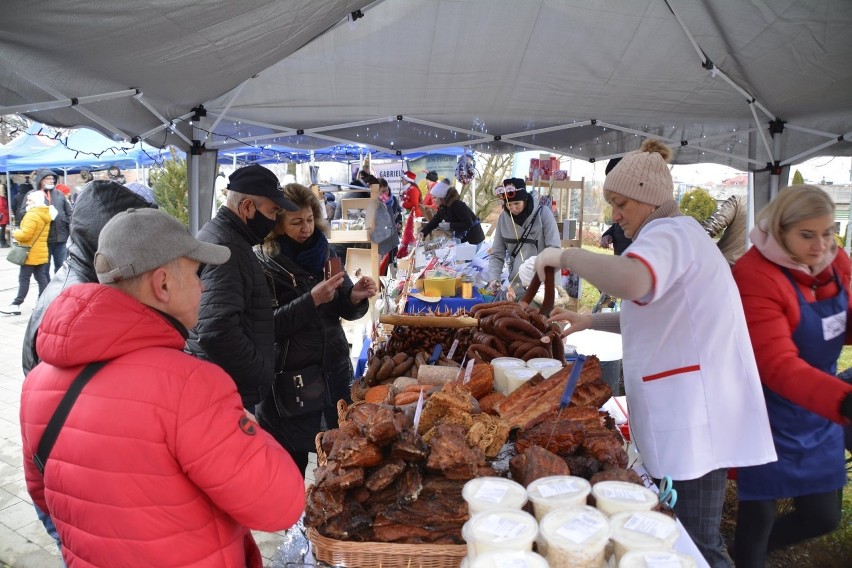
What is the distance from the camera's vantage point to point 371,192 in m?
8.83

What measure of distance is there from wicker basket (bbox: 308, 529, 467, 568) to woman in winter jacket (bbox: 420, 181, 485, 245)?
759cm

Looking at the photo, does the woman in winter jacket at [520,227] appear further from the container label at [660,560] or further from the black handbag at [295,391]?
the container label at [660,560]

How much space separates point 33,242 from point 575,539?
32.3 feet

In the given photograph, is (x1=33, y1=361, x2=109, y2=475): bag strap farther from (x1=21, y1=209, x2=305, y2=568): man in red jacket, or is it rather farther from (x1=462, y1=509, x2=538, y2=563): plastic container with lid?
(x1=462, y1=509, x2=538, y2=563): plastic container with lid

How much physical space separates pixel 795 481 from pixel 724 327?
2.88ft

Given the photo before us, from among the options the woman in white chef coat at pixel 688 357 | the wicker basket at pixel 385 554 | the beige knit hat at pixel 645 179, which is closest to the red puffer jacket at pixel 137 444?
the wicker basket at pixel 385 554

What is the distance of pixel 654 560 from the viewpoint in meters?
1.13

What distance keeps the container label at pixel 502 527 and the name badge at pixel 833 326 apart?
5.71 feet

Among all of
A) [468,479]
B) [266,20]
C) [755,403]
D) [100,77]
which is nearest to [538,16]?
[266,20]

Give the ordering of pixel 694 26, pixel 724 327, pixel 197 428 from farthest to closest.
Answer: pixel 694 26
pixel 724 327
pixel 197 428

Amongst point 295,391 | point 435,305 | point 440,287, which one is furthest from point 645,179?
point 440,287

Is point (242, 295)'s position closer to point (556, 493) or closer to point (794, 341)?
point (556, 493)

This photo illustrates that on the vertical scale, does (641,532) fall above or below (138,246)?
below

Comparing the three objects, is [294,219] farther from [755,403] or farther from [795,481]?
[795,481]
